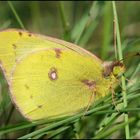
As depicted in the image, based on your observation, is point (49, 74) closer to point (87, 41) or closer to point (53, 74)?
point (53, 74)

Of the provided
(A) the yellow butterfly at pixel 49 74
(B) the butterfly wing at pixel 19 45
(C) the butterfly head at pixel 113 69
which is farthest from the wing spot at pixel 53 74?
(C) the butterfly head at pixel 113 69

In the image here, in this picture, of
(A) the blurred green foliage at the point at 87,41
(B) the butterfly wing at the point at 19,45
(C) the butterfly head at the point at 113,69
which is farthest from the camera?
(B) the butterfly wing at the point at 19,45

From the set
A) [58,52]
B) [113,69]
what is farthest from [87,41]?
[113,69]

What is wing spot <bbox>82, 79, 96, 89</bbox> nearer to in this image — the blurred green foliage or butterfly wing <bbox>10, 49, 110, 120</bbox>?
butterfly wing <bbox>10, 49, 110, 120</bbox>

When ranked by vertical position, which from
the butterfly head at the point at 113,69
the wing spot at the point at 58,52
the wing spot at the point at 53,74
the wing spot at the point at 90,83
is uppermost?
the wing spot at the point at 58,52

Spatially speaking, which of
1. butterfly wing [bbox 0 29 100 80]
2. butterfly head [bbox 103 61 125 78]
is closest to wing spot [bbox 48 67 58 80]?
butterfly wing [bbox 0 29 100 80]

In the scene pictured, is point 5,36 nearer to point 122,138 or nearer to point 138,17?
point 122,138

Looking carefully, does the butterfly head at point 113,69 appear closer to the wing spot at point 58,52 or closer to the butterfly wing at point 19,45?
the butterfly wing at point 19,45

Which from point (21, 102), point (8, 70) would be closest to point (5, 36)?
point (8, 70)

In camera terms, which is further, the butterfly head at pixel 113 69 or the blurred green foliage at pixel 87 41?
the butterfly head at pixel 113 69
